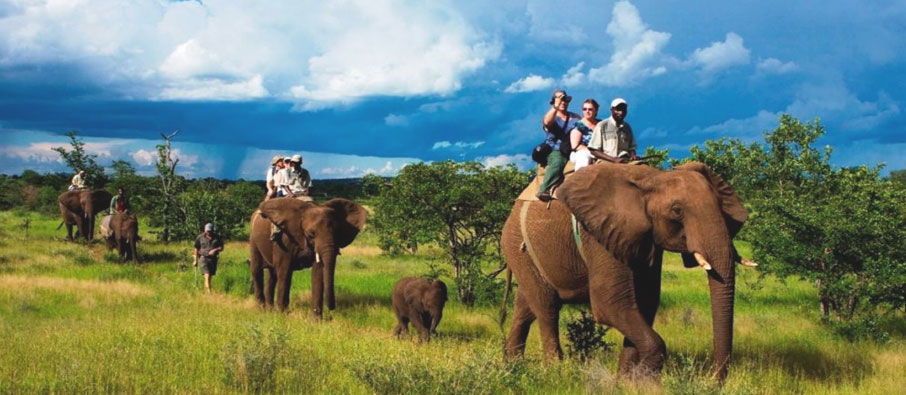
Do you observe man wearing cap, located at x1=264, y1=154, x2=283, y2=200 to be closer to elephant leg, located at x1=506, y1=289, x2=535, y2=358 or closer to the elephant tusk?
elephant leg, located at x1=506, y1=289, x2=535, y2=358

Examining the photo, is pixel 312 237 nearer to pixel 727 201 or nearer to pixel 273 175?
pixel 273 175

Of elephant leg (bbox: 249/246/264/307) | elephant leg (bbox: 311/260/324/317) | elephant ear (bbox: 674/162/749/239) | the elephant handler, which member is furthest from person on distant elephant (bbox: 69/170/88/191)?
elephant ear (bbox: 674/162/749/239)

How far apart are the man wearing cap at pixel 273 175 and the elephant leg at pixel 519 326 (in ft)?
27.9

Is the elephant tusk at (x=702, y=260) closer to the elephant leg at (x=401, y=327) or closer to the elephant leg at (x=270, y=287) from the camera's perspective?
the elephant leg at (x=401, y=327)

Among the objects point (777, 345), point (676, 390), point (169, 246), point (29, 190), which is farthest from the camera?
point (29, 190)

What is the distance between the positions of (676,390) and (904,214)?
11039 millimetres

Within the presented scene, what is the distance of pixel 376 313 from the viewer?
17625mm

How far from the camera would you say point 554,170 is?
9586 millimetres

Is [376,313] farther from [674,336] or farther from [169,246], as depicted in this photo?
[169,246]

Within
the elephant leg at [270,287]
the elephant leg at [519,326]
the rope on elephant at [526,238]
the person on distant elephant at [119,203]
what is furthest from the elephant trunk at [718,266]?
the person on distant elephant at [119,203]

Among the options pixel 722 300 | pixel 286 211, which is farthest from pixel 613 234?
pixel 286 211

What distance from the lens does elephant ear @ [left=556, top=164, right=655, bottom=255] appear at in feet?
26.7

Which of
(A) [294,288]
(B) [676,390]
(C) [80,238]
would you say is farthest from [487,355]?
(C) [80,238]

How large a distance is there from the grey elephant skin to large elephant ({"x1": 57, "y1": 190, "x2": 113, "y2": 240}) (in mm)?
5531
